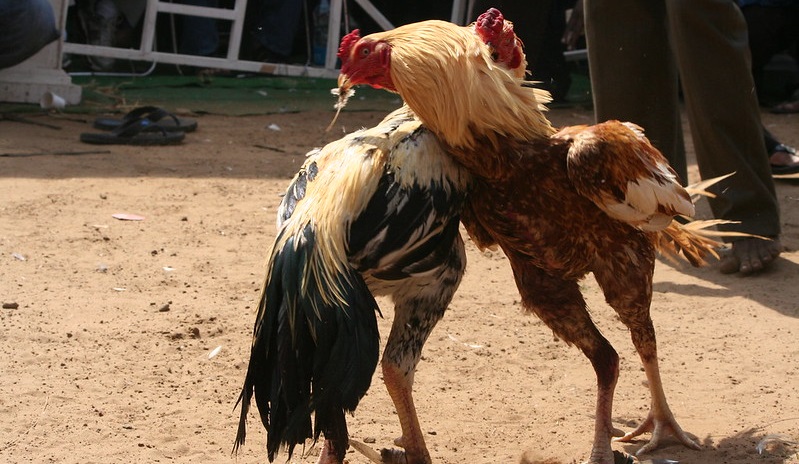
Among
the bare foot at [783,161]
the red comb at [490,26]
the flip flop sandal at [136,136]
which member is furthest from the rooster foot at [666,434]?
the flip flop sandal at [136,136]

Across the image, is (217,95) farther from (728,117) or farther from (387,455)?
(387,455)

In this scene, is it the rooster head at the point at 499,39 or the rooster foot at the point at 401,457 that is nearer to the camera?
the rooster head at the point at 499,39

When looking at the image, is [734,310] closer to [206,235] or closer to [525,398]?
[525,398]

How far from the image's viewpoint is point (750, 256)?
5.11m

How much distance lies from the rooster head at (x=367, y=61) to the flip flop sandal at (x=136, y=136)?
5.09 meters

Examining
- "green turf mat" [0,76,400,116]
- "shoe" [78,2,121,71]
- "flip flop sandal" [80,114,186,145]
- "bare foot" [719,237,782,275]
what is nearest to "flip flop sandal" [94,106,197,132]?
"flip flop sandal" [80,114,186,145]

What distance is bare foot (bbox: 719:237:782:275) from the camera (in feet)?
16.7

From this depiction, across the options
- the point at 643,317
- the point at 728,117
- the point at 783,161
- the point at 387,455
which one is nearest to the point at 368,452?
the point at 387,455

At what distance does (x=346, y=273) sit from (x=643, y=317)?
1130 mm

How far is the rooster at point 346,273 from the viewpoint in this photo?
2812mm

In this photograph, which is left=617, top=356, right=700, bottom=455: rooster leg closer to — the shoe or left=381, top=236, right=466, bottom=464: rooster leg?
left=381, top=236, right=466, bottom=464: rooster leg

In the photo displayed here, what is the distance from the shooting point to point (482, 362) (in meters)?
4.23

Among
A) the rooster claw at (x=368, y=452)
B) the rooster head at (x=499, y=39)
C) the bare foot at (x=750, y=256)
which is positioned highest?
the rooster head at (x=499, y=39)

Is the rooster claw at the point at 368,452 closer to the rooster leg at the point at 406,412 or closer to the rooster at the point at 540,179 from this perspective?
the rooster leg at the point at 406,412
